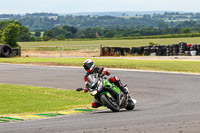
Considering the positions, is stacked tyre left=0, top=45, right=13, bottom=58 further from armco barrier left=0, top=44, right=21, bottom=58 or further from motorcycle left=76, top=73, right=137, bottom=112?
motorcycle left=76, top=73, right=137, bottom=112

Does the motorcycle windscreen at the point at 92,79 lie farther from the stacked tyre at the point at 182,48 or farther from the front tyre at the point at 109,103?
the stacked tyre at the point at 182,48

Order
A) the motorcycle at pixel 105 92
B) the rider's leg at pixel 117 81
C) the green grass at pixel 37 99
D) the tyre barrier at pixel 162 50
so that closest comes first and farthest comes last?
the motorcycle at pixel 105 92 → the rider's leg at pixel 117 81 → the green grass at pixel 37 99 → the tyre barrier at pixel 162 50

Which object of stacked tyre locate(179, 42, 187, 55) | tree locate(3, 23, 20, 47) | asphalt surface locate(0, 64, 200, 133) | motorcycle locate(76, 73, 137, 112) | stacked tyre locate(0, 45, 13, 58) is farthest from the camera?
tree locate(3, 23, 20, 47)

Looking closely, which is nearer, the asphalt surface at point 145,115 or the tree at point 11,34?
the asphalt surface at point 145,115

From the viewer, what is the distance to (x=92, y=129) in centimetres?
957

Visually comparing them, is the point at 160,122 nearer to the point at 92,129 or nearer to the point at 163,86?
the point at 92,129

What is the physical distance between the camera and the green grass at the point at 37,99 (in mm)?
14414

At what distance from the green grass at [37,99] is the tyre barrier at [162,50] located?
24942 mm

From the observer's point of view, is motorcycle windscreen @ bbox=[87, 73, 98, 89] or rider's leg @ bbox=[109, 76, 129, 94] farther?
rider's leg @ bbox=[109, 76, 129, 94]

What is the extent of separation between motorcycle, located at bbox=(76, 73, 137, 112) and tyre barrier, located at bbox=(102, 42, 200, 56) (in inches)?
1219

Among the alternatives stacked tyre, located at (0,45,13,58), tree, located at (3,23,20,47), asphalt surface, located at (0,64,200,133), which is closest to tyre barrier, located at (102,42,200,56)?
stacked tyre, located at (0,45,13,58)

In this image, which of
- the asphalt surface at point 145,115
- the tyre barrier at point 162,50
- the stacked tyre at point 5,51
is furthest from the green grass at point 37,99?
the stacked tyre at point 5,51

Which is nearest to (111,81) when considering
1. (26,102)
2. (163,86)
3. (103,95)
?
(103,95)

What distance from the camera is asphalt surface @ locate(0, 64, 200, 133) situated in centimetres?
962
